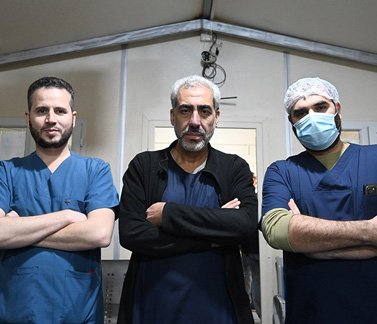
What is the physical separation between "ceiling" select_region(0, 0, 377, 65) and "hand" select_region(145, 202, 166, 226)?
209 cm

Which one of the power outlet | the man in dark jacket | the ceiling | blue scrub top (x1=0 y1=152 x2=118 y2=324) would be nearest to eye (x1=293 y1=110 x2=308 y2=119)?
the man in dark jacket

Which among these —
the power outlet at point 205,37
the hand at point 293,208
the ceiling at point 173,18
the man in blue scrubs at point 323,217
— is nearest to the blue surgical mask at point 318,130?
the man in blue scrubs at point 323,217

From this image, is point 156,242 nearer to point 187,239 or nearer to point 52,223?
point 187,239

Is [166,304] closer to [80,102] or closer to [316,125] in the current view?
[316,125]

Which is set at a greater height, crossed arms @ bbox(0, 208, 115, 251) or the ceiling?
the ceiling

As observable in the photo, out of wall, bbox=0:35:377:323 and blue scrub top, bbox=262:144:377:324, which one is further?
wall, bbox=0:35:377:323

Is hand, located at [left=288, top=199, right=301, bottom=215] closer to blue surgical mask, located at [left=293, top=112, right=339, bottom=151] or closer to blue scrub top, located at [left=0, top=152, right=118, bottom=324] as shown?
blue surgical mask, located at [left=293, top=112, right=339, bottom=151]

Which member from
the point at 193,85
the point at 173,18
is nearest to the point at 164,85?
the point at 173,18

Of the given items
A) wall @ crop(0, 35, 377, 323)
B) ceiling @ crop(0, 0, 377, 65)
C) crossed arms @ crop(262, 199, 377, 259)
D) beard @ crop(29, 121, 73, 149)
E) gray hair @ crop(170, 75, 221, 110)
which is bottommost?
crossed arms @ crop(262, 199, 377, 259)

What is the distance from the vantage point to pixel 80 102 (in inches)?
129

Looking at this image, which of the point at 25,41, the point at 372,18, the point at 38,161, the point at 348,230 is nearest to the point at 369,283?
the point at 348,230

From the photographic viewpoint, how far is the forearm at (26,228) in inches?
47.5

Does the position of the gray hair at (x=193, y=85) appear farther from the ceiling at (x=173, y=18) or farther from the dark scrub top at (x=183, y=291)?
the ceiling at (x=173, y=18)

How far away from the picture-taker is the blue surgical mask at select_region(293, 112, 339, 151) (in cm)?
137
